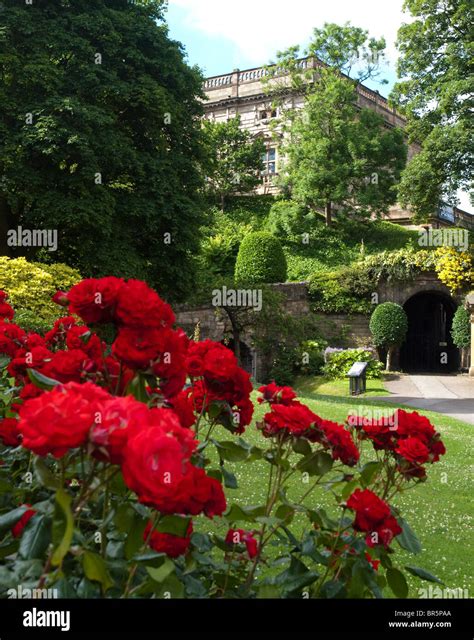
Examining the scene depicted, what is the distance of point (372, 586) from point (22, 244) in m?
16.6

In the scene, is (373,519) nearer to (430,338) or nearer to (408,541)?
(408,541)

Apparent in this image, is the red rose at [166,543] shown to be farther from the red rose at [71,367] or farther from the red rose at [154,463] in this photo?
the red rose at [71,367]

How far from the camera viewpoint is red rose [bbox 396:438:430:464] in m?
2.26

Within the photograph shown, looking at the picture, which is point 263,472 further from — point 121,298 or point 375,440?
point 121,298

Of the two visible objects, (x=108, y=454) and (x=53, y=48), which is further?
(x=53, y=48)

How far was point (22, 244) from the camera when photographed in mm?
17016

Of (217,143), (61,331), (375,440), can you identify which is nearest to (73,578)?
(375,440)

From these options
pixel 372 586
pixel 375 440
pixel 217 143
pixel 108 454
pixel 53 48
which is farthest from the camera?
pixel 217 143

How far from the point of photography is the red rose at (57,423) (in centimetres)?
121

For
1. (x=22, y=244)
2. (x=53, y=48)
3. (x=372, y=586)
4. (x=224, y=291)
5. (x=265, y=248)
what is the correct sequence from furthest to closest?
(x=265, y=248) → (x=224, y=291) → (x=22, y=244) → (x=53, y=48) → (x=372, y=586)

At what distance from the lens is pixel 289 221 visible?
31.9 meters

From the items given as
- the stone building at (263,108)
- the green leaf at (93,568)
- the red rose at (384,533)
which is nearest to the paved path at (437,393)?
the red rose at (384,533)

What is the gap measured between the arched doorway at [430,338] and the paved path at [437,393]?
3165mm

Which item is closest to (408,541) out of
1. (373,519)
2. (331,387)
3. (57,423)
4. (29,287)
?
(373,519)
